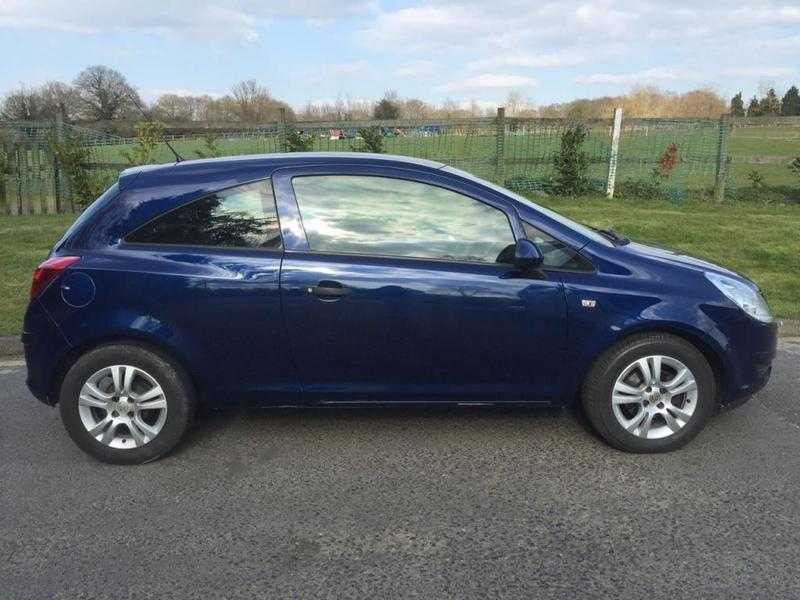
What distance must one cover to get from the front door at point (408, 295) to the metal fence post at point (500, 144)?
34.5 feet

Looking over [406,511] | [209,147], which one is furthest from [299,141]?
[406,511]

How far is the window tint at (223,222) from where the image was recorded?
3795 mm

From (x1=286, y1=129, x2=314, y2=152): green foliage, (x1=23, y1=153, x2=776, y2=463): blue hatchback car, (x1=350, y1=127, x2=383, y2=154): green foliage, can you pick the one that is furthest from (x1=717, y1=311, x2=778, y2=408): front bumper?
(x1=286, y1=129, x2=314, y2=152): green foliage

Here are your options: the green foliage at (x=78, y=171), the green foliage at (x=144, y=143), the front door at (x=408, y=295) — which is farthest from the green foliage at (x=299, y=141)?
the front door at (x=408, y=295)

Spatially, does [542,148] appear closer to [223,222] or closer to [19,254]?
[19,254]

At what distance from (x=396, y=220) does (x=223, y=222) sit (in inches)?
36.9

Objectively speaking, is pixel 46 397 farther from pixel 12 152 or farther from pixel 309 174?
pixel 12 152

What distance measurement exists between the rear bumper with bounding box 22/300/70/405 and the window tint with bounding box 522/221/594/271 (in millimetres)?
2555

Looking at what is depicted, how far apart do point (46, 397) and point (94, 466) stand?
46 centimetres

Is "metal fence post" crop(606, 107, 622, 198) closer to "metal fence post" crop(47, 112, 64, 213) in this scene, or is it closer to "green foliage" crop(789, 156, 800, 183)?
"green foliage" crop(789, 156, 800, 183)

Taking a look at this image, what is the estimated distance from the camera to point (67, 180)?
13.1 meters

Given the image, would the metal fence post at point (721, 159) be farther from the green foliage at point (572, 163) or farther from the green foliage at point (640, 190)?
the green foliage at point (572, 163)

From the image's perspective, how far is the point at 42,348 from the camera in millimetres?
3771

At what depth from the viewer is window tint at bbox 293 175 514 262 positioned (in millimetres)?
3783
